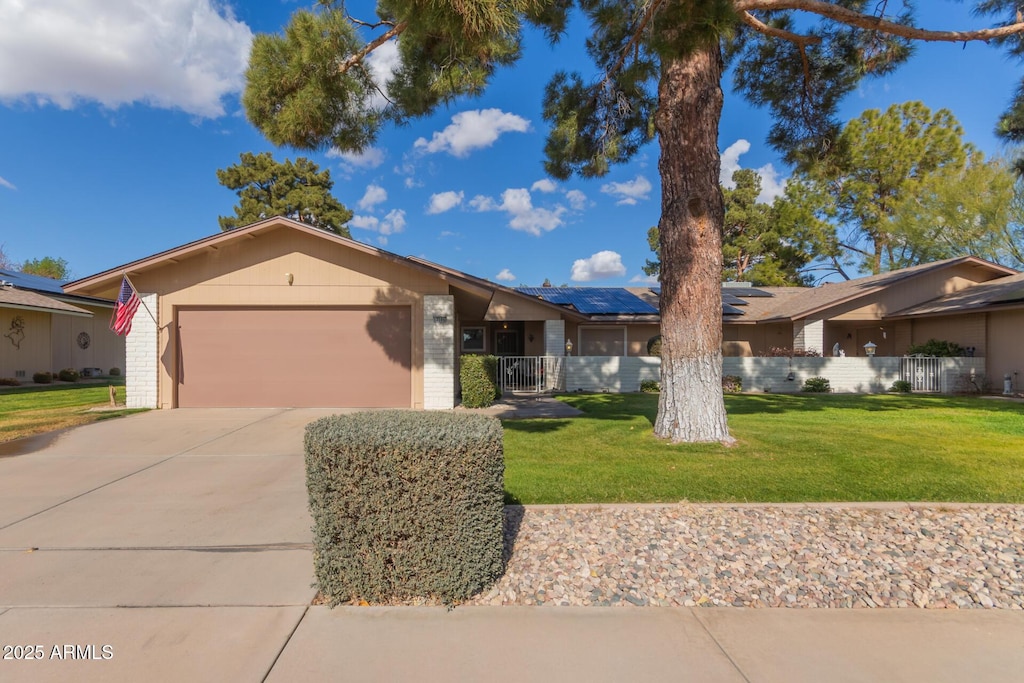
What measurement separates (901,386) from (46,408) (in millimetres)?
24963

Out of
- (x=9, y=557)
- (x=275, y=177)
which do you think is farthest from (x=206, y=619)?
(x=275, y=177)

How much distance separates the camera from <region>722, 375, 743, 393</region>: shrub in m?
16.7

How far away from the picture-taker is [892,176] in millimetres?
27688

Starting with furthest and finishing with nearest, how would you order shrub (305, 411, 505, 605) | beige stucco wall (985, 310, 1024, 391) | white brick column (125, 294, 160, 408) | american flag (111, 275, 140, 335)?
beige stucco wall (985, 310, 1024, 391) → white brick column (125, 294, 160, 408) → american flag (111, 275, 140, 335) → shrub (305, 411, 505, 605)

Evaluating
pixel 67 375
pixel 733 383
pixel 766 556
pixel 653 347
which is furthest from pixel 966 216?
pixel 67 375

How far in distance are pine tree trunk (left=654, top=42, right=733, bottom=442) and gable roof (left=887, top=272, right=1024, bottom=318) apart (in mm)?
14094

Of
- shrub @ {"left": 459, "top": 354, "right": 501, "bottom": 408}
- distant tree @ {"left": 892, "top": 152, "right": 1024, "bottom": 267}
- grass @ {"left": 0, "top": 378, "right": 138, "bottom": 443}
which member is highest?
distant tree @ {"left": 892, "top": 152, "right": 1024, "bottom": 267}

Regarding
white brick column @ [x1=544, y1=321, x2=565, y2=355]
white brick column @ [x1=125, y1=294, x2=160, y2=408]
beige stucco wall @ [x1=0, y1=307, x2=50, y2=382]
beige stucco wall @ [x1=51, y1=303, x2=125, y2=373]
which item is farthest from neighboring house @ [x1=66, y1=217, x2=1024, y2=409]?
beige stucco wall @ [x1=51, y1=303, x2=125, y2=373]

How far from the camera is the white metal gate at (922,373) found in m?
16.2

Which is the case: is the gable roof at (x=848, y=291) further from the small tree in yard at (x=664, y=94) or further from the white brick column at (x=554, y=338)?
the small tree in yard at (x=664, y=94)

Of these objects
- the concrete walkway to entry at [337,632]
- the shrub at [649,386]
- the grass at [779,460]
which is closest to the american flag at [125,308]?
the concrete walkway to entry at [337,632]

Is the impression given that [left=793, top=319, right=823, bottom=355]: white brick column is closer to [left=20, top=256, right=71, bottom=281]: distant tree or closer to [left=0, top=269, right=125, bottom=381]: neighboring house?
[left=0, top=269, right=125, bottom=381]: neighboring house

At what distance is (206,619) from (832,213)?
36687 millimetres

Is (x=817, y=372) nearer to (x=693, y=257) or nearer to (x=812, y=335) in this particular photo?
(x=812, y=335)
